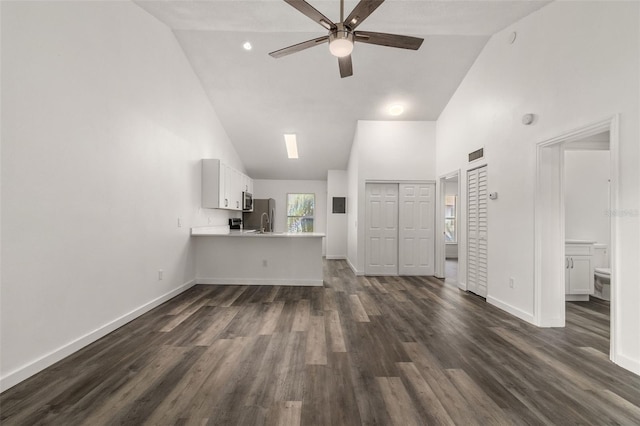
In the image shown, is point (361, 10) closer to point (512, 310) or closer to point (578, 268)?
point (512, 310)

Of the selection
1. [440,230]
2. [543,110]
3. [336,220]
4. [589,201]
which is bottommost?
[440,230]

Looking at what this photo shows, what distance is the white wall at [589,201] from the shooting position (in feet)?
14.7

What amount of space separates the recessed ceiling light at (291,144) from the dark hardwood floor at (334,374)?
4649 millimetres

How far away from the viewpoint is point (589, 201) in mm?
4492

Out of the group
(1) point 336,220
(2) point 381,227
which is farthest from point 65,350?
(1) point 336,220

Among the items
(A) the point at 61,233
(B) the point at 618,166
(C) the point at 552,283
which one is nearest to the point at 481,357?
(C) the point at 552,283

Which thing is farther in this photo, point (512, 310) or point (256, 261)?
point (256, 261)

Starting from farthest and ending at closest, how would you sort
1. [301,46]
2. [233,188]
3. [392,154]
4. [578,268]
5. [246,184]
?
[246,184]
[233,188]
[392,154]
[578,268]
[301,46]

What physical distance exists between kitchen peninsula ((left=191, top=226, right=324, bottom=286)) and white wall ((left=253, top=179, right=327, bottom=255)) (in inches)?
167

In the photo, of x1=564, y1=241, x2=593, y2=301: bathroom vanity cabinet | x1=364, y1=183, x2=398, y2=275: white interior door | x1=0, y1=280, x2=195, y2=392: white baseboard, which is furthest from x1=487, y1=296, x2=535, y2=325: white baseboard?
x1=0, y1=280, x2=195, y2=392: white baseboard

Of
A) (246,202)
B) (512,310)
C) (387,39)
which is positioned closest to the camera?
(387,39)

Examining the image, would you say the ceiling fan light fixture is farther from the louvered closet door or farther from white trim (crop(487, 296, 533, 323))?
white trim (crop(487, 296, 533, 323))

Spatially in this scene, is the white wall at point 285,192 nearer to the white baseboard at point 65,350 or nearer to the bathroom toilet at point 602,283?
the white baseboard at point 65,350

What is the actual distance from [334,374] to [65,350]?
2184 millimetres
